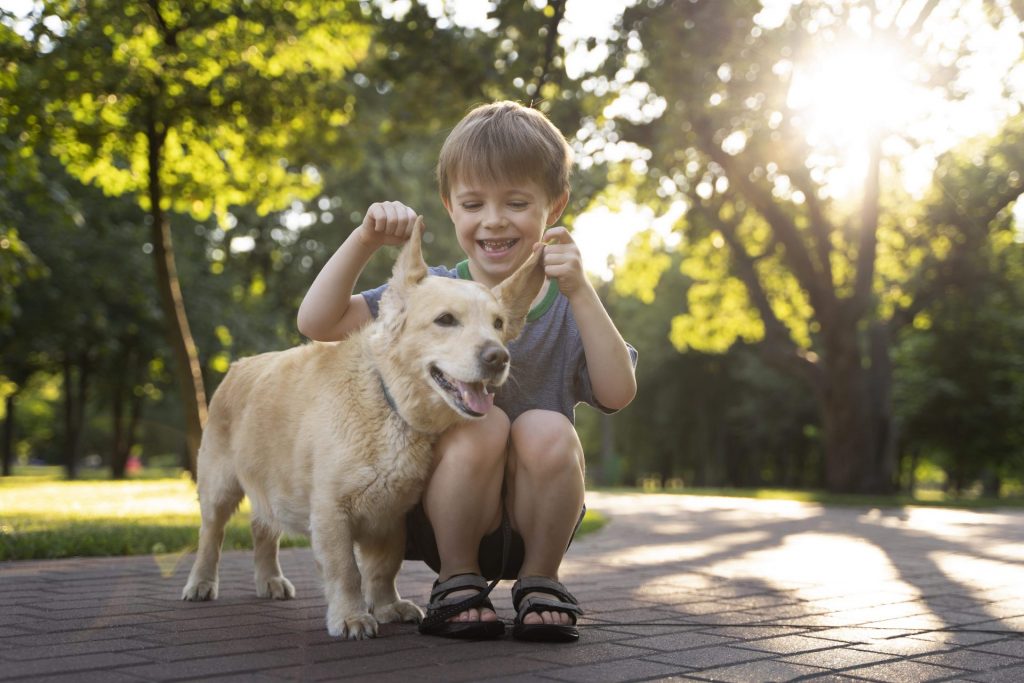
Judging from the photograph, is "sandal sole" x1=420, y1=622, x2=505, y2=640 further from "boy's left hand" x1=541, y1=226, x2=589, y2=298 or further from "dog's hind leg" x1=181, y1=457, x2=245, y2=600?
"dog's hind leg" x1=181, y1=457, x2=245, y2=600

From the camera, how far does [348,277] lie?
400 centimetres

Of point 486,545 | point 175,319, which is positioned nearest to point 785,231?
point 175,319

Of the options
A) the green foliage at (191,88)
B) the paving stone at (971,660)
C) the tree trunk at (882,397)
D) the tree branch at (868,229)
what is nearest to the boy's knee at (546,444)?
the paving stone at (971,660)

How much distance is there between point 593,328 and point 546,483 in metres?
0.60

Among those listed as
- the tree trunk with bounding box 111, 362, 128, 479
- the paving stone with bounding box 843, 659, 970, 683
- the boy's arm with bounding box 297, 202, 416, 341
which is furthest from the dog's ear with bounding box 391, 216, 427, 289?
the tree trunk with bounding box 111, 362, 128, 479

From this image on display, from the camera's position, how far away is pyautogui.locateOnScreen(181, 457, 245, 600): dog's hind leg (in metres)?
4.57

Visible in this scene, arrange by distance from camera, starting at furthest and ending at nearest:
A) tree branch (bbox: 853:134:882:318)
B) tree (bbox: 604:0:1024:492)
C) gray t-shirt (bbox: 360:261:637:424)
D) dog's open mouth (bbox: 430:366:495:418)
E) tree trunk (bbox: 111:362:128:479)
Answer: tree trunk (bbox: 111:362:128:479), tree branch (bbox: 853:134:882:318), tree (bbox: 604:0:1024:492), gray t-shirt (bbox: 360:261:637:424), dog's open mouth (bbox: 430:366:495:418)

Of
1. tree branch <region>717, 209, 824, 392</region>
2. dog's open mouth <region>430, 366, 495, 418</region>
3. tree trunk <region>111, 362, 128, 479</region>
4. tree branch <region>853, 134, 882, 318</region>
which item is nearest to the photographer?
dog's open mouth <region>430, 366, 495, 418</region>

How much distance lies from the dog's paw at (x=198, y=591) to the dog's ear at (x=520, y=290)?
1.88 metres

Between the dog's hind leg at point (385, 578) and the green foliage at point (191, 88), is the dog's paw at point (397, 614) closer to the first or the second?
the dog's hind leg at point (385, 578)

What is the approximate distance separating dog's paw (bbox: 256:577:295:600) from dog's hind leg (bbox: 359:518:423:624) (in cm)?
68

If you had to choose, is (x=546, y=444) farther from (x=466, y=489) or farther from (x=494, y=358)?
(x=494, y=358)

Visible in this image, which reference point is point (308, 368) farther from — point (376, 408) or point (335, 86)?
point (335, 86)

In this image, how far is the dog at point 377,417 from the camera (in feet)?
11.7
